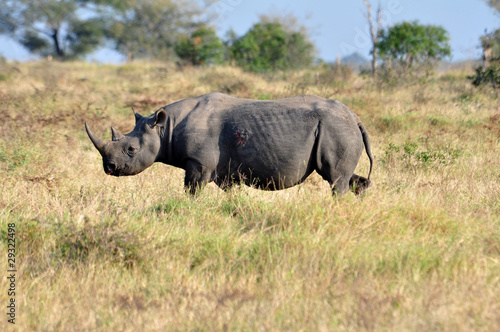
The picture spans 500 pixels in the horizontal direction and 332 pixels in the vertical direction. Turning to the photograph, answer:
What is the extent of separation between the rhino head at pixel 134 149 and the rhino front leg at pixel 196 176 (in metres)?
0.57

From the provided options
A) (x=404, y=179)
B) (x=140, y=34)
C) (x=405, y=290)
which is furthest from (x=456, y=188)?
(x=140, y=34)

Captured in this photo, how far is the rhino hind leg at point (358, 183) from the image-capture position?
22.6 feet

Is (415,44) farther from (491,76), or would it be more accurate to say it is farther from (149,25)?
(149,25)

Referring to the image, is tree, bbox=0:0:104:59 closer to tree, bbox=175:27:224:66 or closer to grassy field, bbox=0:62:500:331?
tree, bbox=175:27:224:66

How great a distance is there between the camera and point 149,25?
140 feet

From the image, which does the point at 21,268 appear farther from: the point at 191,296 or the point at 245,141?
the point at 245,141

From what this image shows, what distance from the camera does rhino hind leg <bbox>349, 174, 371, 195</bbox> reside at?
22.6 feet

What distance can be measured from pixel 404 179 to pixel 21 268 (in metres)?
5.11

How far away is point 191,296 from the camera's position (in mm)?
4168

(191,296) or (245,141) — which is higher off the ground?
(245,141)

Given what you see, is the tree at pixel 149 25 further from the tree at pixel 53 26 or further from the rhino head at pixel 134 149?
the rhino head at pixel 134 149

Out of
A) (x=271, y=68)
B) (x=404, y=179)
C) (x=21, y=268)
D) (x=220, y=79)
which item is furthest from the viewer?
(x=271, y=68)

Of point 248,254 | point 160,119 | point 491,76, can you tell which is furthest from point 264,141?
point 491,76

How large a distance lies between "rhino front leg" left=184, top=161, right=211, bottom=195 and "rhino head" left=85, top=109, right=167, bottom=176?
1.86 feet
